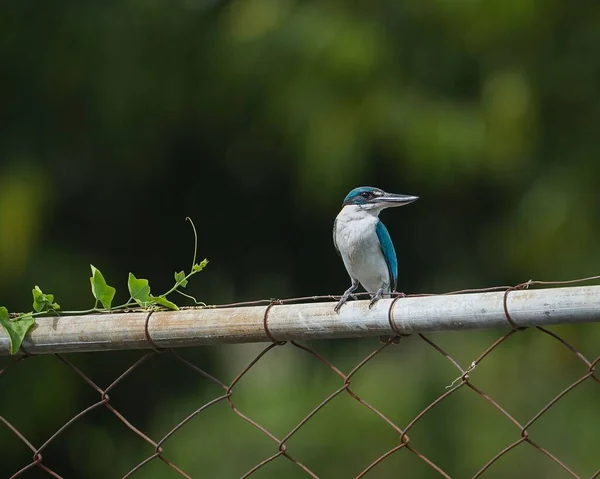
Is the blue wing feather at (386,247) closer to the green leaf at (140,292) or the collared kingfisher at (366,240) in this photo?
the collared kingfisher at (366,240)

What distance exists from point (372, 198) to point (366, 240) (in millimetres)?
133

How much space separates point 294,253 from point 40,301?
4.43 m

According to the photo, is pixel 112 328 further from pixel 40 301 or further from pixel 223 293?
pixel 223 293

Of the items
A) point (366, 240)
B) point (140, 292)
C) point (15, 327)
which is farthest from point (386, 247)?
point (15, 327)

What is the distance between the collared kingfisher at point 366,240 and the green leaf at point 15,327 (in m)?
1.50

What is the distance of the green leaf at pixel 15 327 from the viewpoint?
1.68m

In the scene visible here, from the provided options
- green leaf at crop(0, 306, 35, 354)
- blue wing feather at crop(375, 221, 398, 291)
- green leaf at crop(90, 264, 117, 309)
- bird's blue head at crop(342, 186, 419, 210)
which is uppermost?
green leaf at crop(90, 264, 117, 309)

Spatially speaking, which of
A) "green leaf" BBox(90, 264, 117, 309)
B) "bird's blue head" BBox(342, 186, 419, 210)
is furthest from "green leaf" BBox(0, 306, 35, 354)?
"bird's blue head" BBox(342, 186, 419, 210)

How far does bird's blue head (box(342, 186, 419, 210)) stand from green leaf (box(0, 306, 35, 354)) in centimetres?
145

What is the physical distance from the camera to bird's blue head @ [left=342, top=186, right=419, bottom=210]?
118 inches

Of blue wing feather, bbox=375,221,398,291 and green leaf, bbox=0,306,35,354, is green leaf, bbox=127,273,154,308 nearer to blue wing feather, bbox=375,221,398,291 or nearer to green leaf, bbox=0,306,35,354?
green leaf, bbox=0,306,35,354

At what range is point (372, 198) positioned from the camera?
307cm

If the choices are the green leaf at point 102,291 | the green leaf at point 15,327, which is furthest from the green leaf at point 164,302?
the green leaf at point 15,327

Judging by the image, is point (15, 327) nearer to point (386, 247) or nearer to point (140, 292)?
point (140, 292)
